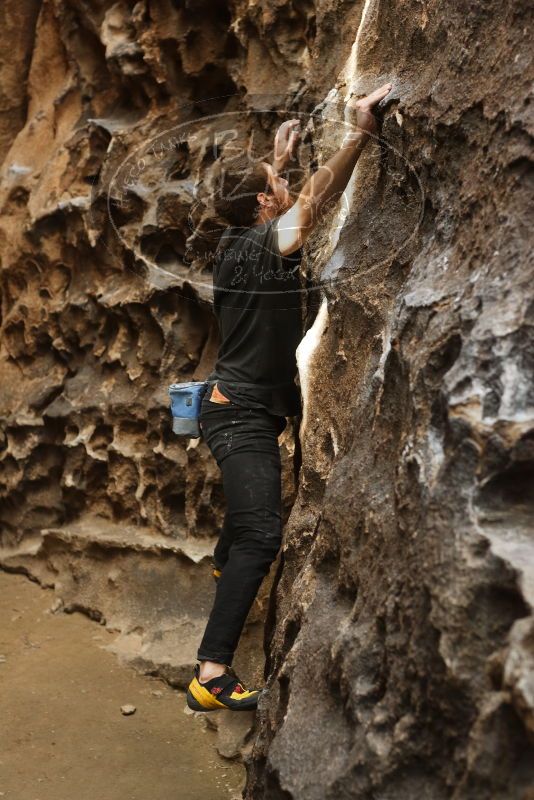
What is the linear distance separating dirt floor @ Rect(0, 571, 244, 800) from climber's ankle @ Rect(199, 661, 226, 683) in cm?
40

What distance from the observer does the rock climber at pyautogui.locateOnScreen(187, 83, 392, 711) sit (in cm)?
272

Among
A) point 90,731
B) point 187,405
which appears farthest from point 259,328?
point 90,731

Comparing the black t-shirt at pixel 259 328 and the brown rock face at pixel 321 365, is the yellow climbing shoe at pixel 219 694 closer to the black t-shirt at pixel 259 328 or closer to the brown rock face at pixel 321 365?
the brown rock face at pixel 321 365

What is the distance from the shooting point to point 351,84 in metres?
3.16

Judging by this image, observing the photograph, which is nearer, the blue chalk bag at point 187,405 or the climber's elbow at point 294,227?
the climber's elbow at point 294,227

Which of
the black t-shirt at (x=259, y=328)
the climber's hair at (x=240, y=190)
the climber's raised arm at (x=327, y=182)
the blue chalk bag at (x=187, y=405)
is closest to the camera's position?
the climber's raised arm at (x=327, y=182)

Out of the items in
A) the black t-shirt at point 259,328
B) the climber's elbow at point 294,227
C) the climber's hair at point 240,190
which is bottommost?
the black t-shirt at point 259,328

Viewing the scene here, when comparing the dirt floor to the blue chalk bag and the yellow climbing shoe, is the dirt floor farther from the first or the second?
the blue chalk bag

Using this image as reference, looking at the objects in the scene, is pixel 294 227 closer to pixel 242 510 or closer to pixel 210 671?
pixel 242 510

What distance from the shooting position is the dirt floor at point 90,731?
Result: 2.91m

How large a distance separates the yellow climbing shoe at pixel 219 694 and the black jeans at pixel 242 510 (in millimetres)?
58

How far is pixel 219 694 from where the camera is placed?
271cm

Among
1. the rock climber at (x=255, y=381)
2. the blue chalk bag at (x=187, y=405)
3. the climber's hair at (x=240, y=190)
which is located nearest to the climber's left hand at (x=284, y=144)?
the rock climber at (x=255, y=381)

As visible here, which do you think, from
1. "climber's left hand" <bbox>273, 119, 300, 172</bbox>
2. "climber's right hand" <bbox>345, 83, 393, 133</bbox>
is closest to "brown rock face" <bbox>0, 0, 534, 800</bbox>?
"climber's right hand" <bbox>345, 83, 393, 133</bbox>
